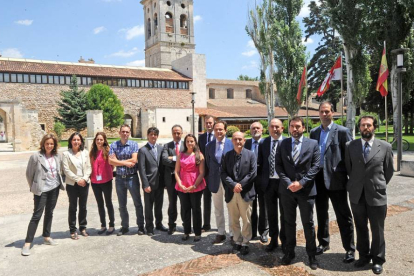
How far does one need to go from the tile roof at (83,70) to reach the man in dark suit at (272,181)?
34.9m

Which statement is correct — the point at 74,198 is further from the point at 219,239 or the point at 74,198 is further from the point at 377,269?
the point at 377,269

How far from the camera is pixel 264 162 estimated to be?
14.3 ft

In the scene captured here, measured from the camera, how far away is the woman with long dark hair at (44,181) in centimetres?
449

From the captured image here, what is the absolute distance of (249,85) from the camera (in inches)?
1923

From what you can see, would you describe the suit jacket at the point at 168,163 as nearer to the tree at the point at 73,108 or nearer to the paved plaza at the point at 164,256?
the paved plaza at the point at 164,256

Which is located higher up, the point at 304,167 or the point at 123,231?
the point at 304,167

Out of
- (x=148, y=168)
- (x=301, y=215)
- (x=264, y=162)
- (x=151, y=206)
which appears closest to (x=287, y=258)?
(x=301, y=215)

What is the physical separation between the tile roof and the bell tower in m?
7.05

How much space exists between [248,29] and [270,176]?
2479 cm

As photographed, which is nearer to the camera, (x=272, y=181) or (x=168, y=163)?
(x=272, y=181)

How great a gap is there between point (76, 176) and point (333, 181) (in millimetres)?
3832

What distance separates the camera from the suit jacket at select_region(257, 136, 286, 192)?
430cm

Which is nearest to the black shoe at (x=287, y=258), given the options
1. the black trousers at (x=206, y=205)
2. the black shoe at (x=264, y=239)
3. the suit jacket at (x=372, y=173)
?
the black shoe at (x=264, y=239)

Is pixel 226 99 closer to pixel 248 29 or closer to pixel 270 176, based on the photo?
pixel 248 29
